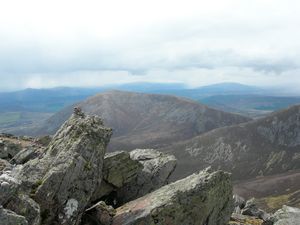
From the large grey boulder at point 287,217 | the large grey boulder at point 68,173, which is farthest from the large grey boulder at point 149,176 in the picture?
the large grey boulder at point 287,217

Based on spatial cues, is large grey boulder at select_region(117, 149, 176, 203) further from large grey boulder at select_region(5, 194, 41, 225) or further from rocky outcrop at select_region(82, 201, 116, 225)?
large grey boulder at select_region(5, 194, 41, 225)

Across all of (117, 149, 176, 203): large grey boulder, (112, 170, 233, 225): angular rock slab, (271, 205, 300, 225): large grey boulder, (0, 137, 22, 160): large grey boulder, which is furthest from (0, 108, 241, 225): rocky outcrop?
(0, 137, 22, 160): large grey boulder

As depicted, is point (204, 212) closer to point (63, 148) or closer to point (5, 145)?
point (63, 148)

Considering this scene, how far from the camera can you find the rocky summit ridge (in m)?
37.9

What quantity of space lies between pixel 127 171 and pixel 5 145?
104 feet

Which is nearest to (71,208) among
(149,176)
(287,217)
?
(149,176)

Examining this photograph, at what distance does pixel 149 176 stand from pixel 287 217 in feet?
60.3

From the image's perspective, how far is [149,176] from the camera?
187 ft

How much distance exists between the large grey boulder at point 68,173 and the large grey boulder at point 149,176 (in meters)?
9.69

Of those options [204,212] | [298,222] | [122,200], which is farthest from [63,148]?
[298,222]

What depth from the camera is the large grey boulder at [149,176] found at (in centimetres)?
5388

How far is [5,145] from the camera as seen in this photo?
73.6 meters

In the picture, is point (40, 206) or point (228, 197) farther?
point (228, 197)

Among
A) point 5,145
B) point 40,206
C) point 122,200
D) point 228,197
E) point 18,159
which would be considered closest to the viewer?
point 40,206
